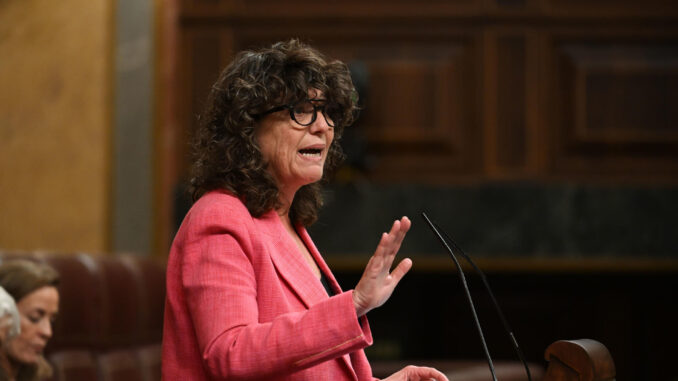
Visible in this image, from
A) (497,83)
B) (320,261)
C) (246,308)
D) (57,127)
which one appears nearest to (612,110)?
(497,83)

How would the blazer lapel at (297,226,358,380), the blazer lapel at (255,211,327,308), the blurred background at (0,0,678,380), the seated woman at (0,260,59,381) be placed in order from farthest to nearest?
the blurred background at (0,0,678,380)
the seated woman at (0,260,59,381)
the blazer lapel at (297,226,358,380)
the blazer lapel at (255,211,327,308)

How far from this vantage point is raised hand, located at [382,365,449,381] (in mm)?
1544

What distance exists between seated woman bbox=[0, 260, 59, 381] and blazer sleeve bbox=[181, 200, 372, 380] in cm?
147

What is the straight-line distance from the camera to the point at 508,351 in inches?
198

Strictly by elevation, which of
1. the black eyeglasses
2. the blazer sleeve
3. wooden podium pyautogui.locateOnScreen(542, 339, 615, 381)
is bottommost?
wooden podium pyautogui.locateOnScreen(542, 339, 615, 381)

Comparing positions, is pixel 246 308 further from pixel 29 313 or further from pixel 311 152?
pixel 29 313

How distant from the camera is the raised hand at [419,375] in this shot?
1544 mm

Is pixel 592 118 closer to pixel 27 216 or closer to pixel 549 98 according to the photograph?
pixel 549 98

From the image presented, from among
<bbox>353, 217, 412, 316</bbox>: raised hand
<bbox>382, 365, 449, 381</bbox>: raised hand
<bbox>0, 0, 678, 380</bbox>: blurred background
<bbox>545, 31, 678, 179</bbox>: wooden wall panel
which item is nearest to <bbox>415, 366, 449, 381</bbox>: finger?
<bbox>382, 365, 449, 381</bbox>: raised hand

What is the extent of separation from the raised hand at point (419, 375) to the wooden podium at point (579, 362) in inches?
7.3

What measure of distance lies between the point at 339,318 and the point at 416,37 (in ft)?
12.0

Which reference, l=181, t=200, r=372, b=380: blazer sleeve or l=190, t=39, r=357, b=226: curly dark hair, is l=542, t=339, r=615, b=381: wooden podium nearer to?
l=181, t=200, r=372, b=380: blazer sleeve

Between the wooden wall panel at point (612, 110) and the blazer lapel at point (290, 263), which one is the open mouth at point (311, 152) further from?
the wooden wall panel at point (612, 110)

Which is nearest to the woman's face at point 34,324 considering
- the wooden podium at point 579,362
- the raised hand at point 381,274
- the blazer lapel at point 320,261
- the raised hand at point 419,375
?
the blazer lapel at point 320,261
